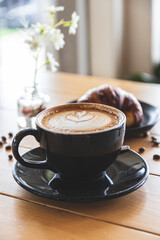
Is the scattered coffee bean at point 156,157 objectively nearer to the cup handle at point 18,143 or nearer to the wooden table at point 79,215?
the wooden table at point 79,215

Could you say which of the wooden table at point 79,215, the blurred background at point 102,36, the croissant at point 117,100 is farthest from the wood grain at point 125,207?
the blurred background at point 102,36

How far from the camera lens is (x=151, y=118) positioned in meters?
1.01

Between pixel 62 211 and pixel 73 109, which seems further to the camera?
pixel 73 109

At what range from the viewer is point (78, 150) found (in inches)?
24.4

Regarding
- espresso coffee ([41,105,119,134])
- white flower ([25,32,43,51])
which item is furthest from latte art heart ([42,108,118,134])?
white flower ([25,32,43,51])

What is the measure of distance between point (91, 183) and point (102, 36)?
241 centimetres

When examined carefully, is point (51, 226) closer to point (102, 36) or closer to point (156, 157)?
point (156, 157)

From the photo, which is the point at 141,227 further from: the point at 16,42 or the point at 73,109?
the point at 16,42

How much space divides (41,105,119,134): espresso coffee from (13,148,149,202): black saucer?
0.32ft

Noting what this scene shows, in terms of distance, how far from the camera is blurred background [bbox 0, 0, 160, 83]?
2.85m

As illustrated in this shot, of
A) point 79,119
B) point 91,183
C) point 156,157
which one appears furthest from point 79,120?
point 156,157

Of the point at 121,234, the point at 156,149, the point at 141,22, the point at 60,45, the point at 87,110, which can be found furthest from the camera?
the point at 141,22

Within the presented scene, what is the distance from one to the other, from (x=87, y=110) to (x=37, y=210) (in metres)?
0.24

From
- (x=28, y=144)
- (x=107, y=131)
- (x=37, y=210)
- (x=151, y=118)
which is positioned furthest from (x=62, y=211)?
(x=151, y=118)
